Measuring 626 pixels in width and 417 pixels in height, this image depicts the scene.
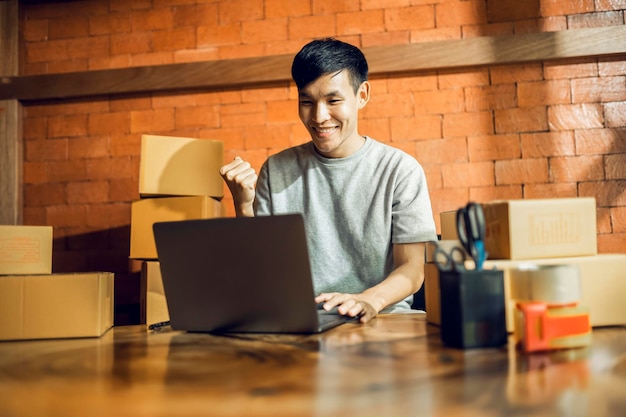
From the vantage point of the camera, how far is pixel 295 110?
299 centimetres

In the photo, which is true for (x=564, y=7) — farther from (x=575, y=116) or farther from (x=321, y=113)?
(x=321, y=113)

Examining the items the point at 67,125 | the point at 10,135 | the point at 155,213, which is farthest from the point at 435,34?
the point at 10,135

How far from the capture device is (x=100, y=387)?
630mm

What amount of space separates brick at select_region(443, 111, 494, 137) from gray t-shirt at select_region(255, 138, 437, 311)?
43.4 inches

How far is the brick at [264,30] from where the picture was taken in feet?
9.96

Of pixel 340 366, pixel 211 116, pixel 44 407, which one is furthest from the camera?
pixel 211 116

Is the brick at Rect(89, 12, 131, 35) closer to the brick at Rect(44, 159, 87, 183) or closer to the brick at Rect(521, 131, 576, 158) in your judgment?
the brick at Rect(44, 159, 87, 183)

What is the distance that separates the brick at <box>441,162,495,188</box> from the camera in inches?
111

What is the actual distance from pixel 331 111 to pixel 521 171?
145 cm

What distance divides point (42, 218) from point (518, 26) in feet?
9.49

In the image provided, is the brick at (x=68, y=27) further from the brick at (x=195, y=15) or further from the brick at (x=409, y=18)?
the brick at (x=409, y=18)

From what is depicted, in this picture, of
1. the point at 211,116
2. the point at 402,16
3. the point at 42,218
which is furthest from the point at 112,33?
the point at 402,16

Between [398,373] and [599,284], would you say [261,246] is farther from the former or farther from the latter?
[599,284]

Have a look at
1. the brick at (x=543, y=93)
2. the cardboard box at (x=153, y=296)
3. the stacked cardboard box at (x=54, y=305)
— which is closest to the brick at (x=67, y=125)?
the cardboard box at (x=153, y=296)
